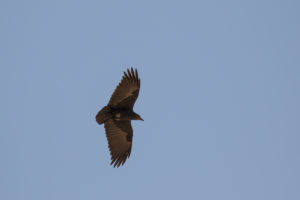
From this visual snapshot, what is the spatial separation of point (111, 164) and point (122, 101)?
249cm

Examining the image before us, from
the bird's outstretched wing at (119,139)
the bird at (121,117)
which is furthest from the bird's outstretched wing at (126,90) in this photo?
the bird's outstretched wing at (119,139)

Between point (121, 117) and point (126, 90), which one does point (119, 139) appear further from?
point (126, 90)

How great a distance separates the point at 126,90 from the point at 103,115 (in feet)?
3.81

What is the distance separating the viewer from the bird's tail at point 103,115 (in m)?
15.7

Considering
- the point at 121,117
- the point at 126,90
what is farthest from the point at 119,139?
the point at 126,90

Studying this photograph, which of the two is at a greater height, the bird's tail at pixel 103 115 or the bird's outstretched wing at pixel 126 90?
the bird's outstretched wing at pixel 126 90

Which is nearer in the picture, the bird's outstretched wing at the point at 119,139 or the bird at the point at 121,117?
the bird at the point at 121,117

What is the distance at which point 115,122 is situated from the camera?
1675cm

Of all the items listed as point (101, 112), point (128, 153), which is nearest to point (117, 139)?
point (128, 153)

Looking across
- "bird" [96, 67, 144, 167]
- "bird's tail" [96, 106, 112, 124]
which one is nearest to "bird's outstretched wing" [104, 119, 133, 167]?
"bird" [96, 67, 144, 167]

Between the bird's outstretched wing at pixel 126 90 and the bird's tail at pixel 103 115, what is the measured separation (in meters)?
0.21

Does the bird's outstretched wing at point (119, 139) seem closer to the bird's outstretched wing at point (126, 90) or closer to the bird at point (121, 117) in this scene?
the bird at point (121, 117)

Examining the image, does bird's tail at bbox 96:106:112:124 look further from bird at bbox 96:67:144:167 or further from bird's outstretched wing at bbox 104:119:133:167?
bird's outstretched wing at bbox 104:119:133:167

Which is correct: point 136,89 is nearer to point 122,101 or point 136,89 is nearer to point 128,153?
point 122,101
